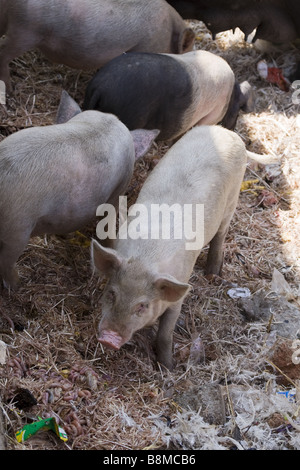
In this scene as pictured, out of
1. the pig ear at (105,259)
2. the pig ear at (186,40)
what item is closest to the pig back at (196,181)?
the pig ear at (105,259)

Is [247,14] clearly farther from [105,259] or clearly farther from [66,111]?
[105,259]

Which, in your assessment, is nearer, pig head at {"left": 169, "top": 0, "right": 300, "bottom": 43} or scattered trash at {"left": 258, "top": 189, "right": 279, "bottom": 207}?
scattered trash at {"left": 258, "top": 189, "right": 279, "bottom": 207}

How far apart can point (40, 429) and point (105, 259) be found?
2.69 ft

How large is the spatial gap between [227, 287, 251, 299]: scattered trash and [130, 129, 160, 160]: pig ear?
0.98 m

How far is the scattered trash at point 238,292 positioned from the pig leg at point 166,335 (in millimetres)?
710

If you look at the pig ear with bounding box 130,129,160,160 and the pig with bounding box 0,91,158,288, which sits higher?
the pig with bounding box 0,91,158,288

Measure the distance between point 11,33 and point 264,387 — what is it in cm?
266

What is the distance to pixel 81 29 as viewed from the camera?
4918 millimetres

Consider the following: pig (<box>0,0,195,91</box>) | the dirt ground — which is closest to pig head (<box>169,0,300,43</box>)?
pig (<box>0,0,195,91</box>)

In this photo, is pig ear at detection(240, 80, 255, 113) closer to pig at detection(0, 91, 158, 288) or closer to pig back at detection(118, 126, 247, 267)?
pig back at detection(118, 126, 247, 267)

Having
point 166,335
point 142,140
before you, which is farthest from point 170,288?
point 142,140

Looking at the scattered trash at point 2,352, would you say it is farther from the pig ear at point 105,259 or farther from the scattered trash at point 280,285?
the scattered trash at point 280,285

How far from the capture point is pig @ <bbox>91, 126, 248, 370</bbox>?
3539mm
